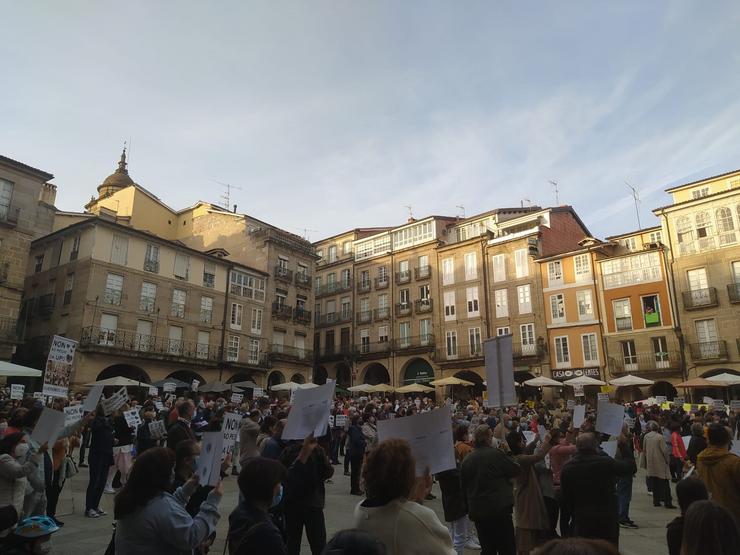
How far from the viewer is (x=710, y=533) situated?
2438mm

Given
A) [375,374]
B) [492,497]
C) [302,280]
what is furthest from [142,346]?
[492,497]

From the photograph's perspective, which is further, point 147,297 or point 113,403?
point 147,297

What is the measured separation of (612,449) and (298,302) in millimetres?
37328

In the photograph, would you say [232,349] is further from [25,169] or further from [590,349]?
[590,349]

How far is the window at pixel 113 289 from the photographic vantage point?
3041 cm

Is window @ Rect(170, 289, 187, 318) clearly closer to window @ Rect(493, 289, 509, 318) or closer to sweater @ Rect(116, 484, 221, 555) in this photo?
window @ Rect(493, 289, 509, 318)

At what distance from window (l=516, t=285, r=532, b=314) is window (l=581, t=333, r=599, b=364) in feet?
14.4

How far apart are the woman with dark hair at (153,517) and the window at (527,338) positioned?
1394 inches

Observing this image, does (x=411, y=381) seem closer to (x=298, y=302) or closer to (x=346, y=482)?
(x=298, y=302)

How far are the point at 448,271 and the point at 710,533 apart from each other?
40.4 m

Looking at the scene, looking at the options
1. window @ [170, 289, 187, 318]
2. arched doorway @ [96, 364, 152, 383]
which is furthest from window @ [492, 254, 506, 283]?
arched doorway @ [96, 364, 152, 383]

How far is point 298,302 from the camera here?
44219mm

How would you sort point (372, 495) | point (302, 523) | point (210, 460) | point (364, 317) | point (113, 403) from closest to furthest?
A: point (372, 495), point (210, 460), point (302, 523), point (113, 403), point (364, 317)

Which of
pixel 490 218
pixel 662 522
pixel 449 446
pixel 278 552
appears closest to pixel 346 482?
pixel 662 522
